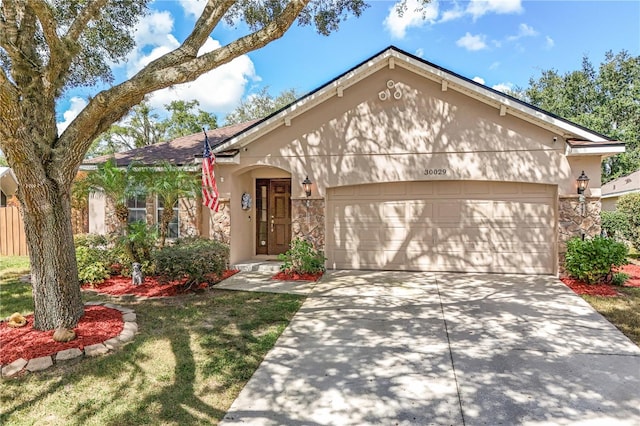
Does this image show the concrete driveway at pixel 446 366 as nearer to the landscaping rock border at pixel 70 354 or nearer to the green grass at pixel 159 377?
the green grass at pixel 159 377

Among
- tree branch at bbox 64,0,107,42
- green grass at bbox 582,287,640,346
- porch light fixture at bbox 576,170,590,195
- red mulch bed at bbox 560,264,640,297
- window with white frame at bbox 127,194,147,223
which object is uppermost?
tree branch at bbox 64,0,107,42

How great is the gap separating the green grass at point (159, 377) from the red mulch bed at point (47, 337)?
14.5 inches

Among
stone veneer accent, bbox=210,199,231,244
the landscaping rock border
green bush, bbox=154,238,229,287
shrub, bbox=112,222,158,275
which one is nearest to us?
the landscaping rock border

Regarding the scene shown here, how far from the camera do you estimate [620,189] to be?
60.2ft

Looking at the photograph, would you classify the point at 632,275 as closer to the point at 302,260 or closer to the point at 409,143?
the point at 409,143

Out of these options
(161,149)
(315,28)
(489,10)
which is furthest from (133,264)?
(489,10)

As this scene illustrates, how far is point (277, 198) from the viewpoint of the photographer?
11602mm

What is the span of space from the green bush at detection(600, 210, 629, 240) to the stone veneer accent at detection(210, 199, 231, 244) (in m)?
12.8

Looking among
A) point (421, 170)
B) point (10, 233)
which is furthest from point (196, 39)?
point (10, 233)

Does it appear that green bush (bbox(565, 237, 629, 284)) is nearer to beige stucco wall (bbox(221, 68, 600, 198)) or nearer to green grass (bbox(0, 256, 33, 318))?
beige stucco wall (bbox(221, 68, 600, 198))

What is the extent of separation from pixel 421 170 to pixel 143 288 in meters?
7.46

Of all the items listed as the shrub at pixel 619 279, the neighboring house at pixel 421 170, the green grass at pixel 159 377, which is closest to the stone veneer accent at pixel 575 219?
the neighboring house at pixel 421 170

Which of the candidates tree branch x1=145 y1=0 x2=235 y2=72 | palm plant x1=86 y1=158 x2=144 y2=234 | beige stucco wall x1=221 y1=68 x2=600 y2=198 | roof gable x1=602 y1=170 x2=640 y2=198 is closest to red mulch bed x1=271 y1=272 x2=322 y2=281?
beige stucco wall x1=221 y1=68 x2=600 y2=198

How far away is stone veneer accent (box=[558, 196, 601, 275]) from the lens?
8547 millimetres
